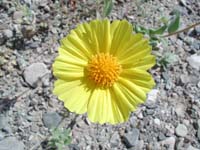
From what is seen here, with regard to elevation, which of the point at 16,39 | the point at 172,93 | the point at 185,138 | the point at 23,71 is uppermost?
the point at 16,39

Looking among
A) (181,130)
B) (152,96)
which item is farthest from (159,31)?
(181,130)

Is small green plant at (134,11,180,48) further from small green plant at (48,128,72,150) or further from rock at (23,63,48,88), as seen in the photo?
small green plant at (48,128,72,150)

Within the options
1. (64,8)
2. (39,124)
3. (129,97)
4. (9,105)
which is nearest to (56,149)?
(39,124)

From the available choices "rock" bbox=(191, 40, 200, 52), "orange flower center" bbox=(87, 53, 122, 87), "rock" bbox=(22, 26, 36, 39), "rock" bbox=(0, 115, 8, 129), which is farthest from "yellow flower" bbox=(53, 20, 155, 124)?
"rock" bbox=(191, 40, 200, 52)

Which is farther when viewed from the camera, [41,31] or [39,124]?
[41,31]

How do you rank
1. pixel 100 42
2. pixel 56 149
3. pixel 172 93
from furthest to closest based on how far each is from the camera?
pixel 172 93 < pixel 56 149 < pixel 100 42

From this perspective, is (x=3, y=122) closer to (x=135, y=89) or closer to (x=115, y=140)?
(x=115, y=140)

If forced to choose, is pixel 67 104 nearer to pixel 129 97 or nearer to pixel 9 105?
pixel 129 97
